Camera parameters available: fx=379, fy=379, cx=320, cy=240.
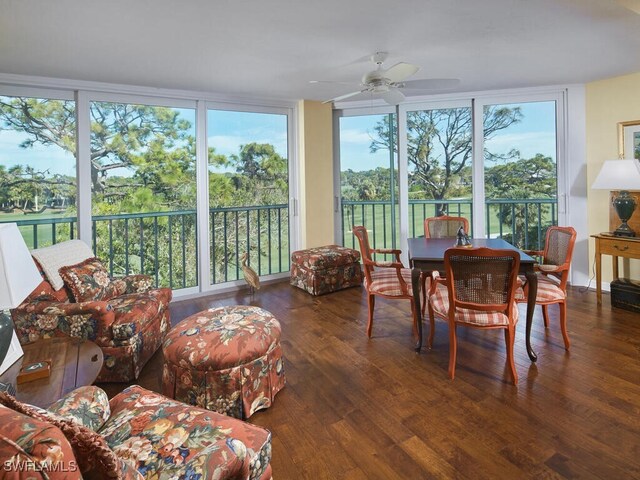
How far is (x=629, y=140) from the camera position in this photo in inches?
157

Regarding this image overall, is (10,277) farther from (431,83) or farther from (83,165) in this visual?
(431,83)

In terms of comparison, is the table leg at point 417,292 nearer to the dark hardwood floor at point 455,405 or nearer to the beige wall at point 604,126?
the dark hardwood floor at point 455,405

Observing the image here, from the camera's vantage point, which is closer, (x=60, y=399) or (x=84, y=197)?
(x=60, y=399)

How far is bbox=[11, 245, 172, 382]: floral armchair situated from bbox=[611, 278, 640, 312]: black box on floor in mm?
4190

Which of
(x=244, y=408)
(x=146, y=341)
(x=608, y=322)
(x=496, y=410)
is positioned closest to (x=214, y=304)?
(x=146, y=341)

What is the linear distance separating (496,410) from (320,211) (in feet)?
11.5

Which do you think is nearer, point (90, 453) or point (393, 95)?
point (90, 453)

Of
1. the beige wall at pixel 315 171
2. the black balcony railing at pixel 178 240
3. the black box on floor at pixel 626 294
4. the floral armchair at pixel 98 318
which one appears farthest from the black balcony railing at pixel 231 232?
the floral armchair at pixel 98 318

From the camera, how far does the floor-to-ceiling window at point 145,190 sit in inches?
158

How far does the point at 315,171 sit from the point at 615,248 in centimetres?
341

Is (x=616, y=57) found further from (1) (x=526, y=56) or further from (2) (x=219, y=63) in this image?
(2) (x=219, y=63)

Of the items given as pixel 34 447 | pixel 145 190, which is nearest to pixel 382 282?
pixel 34 447

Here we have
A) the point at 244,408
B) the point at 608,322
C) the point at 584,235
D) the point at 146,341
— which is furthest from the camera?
the point at 584,235

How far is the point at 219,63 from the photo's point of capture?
338cm
